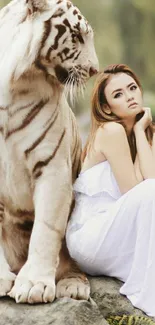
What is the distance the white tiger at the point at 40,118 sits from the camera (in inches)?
92.7

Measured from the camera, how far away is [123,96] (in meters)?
2.65

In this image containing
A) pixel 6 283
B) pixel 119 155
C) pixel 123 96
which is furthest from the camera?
pixel 123 96

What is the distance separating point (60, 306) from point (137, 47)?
8.70 feet

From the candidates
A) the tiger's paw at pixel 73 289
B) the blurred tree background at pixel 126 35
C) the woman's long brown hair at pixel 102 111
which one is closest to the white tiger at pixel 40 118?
the tiger's paw at pixel 73 289

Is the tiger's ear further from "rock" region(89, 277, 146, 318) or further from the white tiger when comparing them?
"rock" region(89, 277, 146, 318)

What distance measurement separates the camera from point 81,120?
14.6 feet

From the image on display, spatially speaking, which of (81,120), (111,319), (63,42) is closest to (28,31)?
(63,42)

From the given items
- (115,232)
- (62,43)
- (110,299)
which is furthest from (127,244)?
(62,43)

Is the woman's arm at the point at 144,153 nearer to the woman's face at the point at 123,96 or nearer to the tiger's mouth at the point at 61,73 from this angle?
the woman's face at the point at 123,96

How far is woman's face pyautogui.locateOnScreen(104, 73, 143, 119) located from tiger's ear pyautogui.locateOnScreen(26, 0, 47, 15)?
430 mm

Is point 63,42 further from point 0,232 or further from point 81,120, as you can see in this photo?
point 81,120

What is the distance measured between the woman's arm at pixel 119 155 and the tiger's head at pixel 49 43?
24 cm

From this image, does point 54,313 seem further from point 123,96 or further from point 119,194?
point 123,96

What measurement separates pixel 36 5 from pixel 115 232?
30.9 inches
